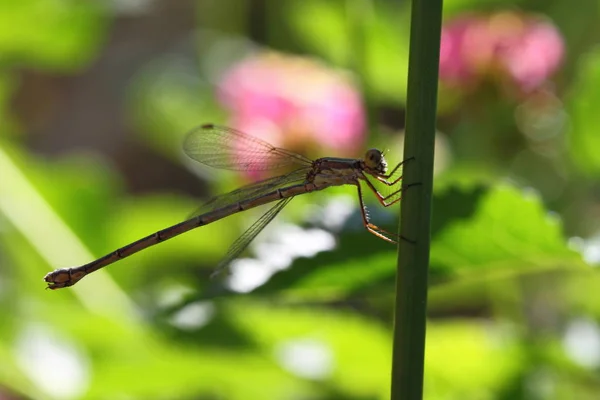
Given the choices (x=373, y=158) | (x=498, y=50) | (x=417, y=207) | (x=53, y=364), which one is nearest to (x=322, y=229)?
(x=373, y=158)

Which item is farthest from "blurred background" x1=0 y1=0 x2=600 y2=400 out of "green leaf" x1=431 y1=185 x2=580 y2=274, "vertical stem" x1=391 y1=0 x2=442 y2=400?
"vertical stem" x1=391 y1=0 x2=442 y2=400

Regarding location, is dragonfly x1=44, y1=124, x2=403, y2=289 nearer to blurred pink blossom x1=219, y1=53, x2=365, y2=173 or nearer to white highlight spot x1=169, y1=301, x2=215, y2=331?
white highlight spot x1=169, y1=301, x2=215, y2=331

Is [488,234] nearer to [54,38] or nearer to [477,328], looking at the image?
[477,328]

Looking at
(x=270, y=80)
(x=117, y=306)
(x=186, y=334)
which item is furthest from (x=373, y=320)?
(x=270, y=80)

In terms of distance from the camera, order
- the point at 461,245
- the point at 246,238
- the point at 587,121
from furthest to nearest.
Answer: the point at 587,121
the point at 246,238
the point at 461,245

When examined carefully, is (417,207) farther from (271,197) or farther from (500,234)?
(271,197)

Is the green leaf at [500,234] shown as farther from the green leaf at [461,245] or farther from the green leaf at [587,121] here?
the green leaf at [587,121]

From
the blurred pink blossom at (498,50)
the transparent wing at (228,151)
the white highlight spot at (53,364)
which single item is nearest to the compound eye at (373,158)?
the transparent wing at (228,151)

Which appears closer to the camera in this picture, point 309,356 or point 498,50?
point 309,356
